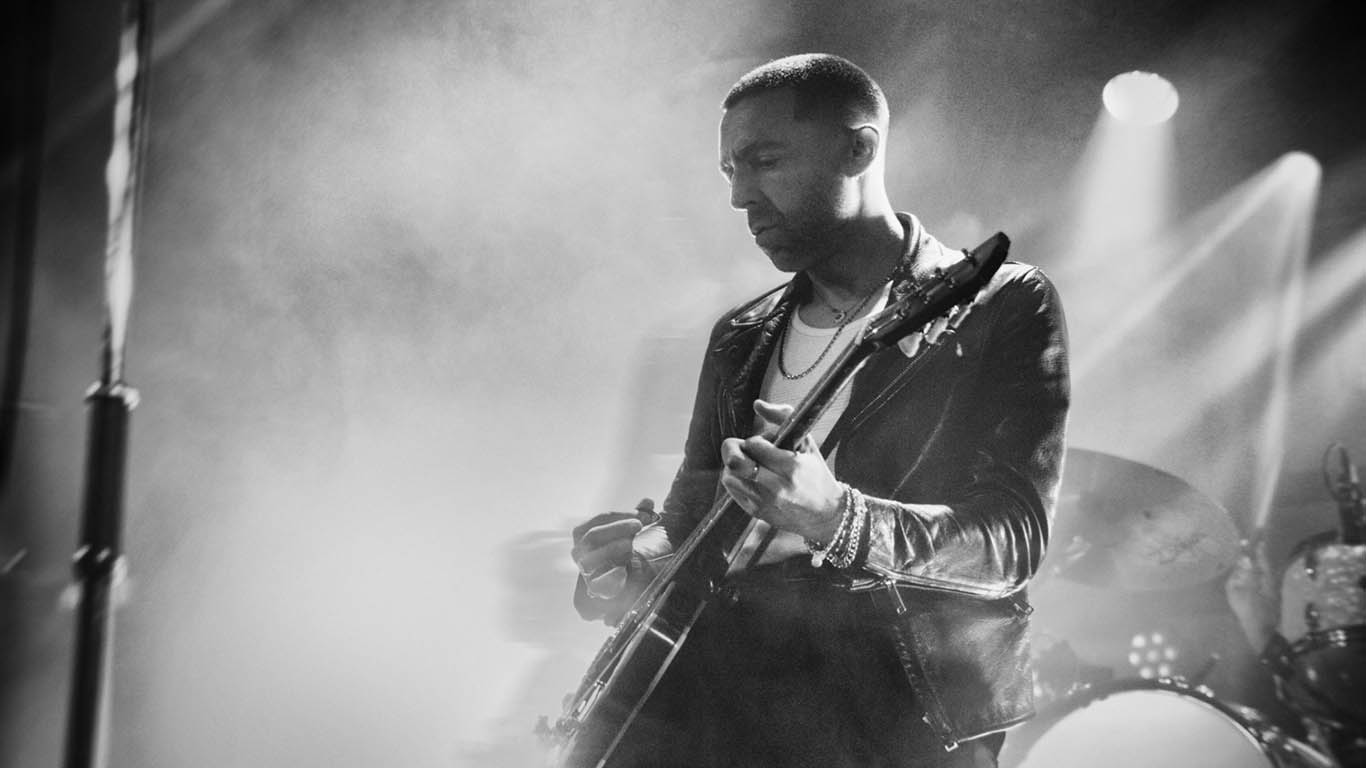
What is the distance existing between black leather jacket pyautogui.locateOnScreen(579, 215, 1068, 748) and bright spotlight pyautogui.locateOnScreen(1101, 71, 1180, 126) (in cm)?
178

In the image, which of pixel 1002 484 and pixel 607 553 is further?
pixel 607 553

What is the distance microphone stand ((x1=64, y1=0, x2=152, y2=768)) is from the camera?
3.29 ft

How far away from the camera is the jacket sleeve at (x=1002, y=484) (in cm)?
133

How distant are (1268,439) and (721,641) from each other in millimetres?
2585

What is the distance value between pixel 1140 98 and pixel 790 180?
1.90m

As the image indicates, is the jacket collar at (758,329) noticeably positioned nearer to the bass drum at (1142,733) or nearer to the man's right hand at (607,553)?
the man's right hand at (607,553)

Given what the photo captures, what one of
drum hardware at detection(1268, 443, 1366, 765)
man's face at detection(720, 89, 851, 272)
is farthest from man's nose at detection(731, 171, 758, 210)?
drum hardware at detection(1268, 443, 1366, 765)

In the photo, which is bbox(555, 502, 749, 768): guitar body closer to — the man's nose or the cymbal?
the man's nose

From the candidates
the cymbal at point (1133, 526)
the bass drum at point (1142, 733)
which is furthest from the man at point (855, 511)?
the cymbal at point (1133, 526)

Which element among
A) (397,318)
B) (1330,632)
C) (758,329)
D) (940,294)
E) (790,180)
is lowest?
(1330,632)

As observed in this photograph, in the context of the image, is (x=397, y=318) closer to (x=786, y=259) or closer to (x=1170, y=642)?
(x=786, y=259)

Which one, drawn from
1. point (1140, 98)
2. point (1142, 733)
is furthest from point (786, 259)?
point (1140, 98)

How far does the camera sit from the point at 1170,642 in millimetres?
2719

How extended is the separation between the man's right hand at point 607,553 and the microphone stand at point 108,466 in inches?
29.4
